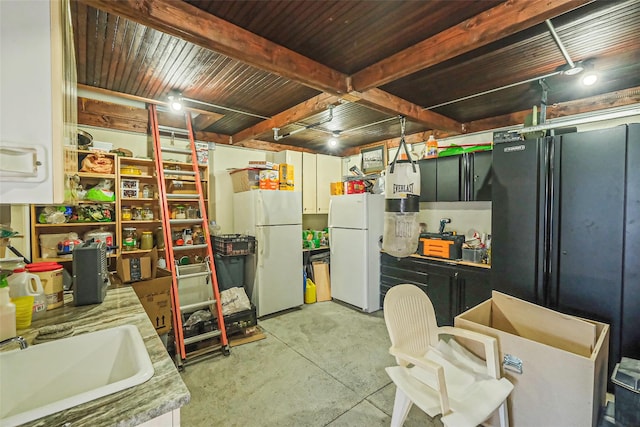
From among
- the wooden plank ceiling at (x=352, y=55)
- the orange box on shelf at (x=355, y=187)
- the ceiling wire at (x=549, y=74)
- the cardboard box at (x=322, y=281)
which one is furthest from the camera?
the cardboard box at (x=322, y=281)

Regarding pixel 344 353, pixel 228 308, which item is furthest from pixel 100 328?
pixel 344 353

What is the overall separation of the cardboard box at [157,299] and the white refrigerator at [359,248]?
7.55 ft

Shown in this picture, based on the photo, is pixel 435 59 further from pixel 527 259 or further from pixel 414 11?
pixel 527 259

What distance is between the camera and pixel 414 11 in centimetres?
163

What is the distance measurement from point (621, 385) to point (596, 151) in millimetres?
1581

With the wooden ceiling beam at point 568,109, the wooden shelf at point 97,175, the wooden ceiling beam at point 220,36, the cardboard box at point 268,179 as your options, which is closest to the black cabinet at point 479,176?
the wooden ceiling beam at point 568,109

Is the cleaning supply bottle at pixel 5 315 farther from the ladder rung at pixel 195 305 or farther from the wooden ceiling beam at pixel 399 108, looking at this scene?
the wooden ceiling beam at pixel 399 108

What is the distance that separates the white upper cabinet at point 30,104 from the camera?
692 mm

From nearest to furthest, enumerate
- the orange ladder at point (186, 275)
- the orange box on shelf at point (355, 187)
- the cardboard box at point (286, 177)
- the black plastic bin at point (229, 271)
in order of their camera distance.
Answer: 1. the orange ladder at point (186, 275)
2. the black plastic bin at point (229, 271)
3. the cardboard box at point (286, 177)
4. the orange box on shelf at point (355, 187)

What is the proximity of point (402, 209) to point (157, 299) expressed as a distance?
226 centimetres

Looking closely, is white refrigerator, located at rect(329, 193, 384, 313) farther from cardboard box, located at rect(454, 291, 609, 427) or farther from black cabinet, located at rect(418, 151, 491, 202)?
cardboard box, located at rect(454, 291, 609, 427)

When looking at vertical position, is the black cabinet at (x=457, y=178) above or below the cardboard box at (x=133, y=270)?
above

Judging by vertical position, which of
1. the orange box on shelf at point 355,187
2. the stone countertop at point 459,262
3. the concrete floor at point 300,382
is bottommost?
the concrete floor at point 300,382

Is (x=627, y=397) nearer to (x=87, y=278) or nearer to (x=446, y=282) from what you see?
(x=446, y=282)
